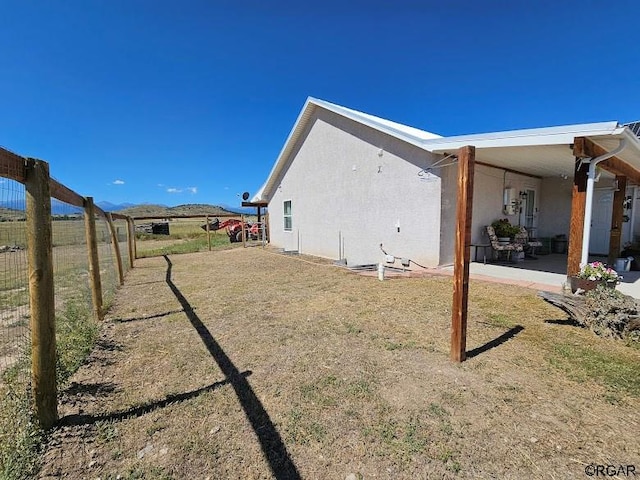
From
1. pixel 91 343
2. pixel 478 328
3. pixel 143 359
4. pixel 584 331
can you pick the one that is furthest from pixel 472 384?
pixel 91 343

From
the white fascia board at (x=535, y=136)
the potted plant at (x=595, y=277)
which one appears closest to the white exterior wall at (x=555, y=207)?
the white fascia board at (x=535, y=136)

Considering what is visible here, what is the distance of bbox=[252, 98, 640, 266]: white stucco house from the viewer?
6383 millimetres

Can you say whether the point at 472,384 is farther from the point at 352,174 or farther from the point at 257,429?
the point at 352,174

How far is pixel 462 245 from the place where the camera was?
9.74 feet

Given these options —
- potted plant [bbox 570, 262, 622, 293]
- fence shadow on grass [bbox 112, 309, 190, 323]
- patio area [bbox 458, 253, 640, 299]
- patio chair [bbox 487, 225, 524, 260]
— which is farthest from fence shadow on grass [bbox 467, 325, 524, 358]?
patio chair [bbox 487, 225, 524, 260]

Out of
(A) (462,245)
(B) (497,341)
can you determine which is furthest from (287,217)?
(A) (462,245)

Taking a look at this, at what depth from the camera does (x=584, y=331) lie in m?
3.87

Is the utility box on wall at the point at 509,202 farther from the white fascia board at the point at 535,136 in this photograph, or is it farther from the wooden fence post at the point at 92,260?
the wooden fence post at the point at 92,260

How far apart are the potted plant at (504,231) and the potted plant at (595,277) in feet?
11.4

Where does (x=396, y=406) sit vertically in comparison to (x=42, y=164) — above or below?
below

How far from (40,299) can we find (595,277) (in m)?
6.87

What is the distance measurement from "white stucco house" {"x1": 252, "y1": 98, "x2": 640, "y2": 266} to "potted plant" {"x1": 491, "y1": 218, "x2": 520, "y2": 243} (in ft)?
0.91

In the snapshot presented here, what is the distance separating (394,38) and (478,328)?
10072 mm

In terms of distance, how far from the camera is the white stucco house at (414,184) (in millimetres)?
6383
